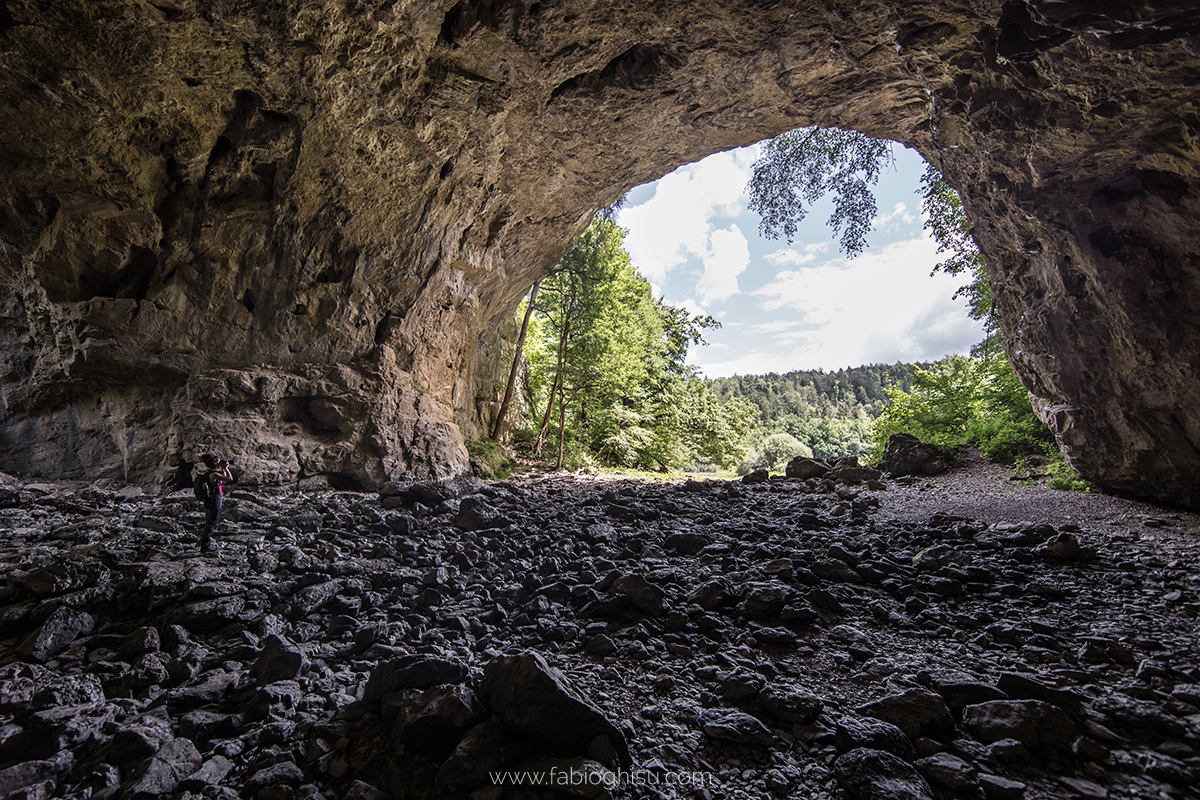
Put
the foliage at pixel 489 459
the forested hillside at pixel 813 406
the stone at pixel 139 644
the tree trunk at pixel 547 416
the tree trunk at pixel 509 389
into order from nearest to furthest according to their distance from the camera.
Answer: the stone at pixel 139 644 → the foliage at pixel 489 459 → the tree trunk at pixel 509 389 → the tree trunk at pixel 547 416 → the forested hillside at pixel 813 406

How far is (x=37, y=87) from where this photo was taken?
5.23 meters

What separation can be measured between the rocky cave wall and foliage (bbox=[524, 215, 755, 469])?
268 inches

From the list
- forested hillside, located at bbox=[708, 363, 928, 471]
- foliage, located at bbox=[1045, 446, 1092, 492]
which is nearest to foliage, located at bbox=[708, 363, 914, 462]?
forested hillside, located at bbox=[708, 363, 928, 471]

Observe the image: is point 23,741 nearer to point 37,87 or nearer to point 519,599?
point 519,599

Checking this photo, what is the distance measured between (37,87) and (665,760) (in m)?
9.09

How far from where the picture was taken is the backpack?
444cm

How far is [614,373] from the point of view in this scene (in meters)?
16.9

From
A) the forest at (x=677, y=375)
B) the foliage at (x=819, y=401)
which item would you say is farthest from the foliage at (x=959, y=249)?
the foliage at (x=819, y=401)

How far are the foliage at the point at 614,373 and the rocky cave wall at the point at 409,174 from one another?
681 centimetres

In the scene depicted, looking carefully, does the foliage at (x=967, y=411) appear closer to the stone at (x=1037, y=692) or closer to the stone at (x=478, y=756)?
the stone at (x=1037, y=692)

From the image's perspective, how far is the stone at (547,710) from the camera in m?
1.82

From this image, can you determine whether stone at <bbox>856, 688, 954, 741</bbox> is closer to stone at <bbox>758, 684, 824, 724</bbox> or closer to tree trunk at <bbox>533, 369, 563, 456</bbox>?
stone at <bbox>758, 684, 824, 724</bbox>

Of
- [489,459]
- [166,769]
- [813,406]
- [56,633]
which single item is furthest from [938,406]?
[813,406]

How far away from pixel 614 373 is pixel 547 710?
15.2 m
